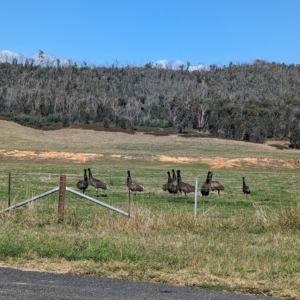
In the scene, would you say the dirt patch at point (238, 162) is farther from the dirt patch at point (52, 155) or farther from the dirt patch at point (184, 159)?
the dirt patch at point (52, 155)

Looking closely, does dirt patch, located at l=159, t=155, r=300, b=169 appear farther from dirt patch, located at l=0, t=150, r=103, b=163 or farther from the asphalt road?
the asphalt road

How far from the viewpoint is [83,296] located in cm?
753

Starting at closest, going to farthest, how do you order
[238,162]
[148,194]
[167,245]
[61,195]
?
[167,245] → [61,195] → [148,194] → [238,162]

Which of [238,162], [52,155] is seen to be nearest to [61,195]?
[238,162]

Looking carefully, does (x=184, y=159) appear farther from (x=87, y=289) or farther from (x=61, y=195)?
(x=87, y=289)

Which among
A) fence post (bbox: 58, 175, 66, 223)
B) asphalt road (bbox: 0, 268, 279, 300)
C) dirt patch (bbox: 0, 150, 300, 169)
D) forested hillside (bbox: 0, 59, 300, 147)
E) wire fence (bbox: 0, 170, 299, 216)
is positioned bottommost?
wire fence (bbox: 0, 170, 299, 216)

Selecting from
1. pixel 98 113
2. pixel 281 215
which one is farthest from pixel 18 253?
pixel 98 113

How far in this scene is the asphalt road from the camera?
7.54 m

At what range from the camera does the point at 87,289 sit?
7961mm

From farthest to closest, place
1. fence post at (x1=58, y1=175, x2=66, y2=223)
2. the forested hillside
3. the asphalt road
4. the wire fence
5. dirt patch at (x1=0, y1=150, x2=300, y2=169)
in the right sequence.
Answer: the forested hillside → dirt patch at (x1=0, y1=150, x2=300, y2=169) → the wire fence → fence post at (x1=58, y1=175, x2=66, y2=223) → the asphalt road

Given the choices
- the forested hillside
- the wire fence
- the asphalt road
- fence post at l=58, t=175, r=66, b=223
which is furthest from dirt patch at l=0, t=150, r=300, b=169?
the asphalt road

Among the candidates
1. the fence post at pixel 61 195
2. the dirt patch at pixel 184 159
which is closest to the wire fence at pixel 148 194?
the fence post at pixel 61 195

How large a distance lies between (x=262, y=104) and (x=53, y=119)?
55.7m

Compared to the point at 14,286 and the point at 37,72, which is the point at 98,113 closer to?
the point at 37,72
